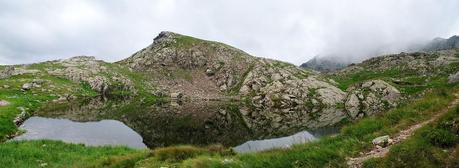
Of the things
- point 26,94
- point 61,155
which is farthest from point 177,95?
point 61,155

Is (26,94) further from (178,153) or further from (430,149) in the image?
(430,149)

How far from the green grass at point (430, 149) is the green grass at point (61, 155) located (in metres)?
13.6

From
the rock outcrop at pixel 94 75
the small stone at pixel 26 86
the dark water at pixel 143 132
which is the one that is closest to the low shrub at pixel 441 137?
the dark water at pixel 143 132

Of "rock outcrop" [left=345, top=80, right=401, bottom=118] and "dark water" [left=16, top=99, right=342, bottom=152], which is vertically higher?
"rock outcrop" [left=345, top=80, right=401, bottom=118]

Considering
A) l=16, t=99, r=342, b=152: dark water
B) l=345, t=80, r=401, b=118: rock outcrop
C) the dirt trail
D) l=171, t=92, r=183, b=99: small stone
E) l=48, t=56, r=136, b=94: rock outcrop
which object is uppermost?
l=48, t=56, r=136, b=94: rock outcrop

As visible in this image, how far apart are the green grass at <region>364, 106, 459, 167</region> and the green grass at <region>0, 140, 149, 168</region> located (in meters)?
13.6

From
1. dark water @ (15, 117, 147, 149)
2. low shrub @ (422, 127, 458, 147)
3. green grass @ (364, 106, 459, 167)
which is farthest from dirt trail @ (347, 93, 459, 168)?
dark water @ (15, 117, 147, 149)

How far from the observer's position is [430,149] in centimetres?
1213

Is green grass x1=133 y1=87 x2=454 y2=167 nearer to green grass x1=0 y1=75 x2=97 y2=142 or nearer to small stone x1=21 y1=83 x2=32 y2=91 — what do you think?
green grass x1=0 y1=75 x2=97 y2=142

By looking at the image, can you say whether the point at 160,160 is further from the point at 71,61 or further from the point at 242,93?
the point at 71,61

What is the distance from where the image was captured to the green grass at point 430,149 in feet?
37.7

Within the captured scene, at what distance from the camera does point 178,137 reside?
52.4 m

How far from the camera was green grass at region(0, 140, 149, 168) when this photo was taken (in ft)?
73.7

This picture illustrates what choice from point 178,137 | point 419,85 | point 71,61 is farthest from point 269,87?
point 178,137
